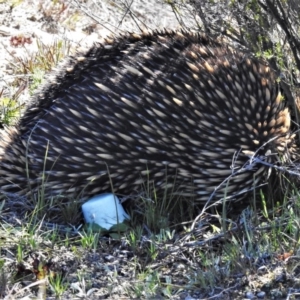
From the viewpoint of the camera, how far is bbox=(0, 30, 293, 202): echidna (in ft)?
15.0

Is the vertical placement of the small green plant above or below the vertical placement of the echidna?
below

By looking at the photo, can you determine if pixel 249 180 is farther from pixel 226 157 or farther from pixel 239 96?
pixel 239 96

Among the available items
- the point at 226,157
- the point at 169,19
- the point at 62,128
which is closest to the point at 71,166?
the point at 62,128

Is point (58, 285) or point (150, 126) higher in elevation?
point (150, 126)

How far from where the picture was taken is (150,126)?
4.55m

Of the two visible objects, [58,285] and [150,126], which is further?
[150,126]

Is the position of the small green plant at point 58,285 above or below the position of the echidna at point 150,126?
below

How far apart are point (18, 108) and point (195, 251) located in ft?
7.67

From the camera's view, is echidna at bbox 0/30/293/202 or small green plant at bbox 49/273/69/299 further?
echidna at bbox 0/30/293/202

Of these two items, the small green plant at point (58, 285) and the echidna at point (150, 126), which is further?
the echidna at point (150, 126)

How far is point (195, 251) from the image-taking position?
3.86 m

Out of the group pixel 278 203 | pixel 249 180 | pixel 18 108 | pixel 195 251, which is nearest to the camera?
pixel 195 251

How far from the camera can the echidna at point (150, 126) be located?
4.57m

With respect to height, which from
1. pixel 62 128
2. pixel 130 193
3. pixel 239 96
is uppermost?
pixel 239 96
